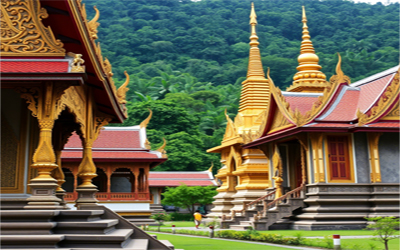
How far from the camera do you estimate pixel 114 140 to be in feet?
98.2

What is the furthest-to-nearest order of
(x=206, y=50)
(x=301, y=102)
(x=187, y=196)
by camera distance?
(x=206, y=50) < (x=187, y=196) < (x=301, y=102)

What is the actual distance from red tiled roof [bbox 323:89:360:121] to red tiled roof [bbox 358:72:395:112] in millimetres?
237

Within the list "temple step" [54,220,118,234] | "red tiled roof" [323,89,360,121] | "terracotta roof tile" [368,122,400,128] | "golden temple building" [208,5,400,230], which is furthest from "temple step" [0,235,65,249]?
"terracotta roof tile" [368,122,400,128]

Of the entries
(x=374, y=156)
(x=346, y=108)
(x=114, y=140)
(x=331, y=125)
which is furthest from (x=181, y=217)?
(x=331, y=125)

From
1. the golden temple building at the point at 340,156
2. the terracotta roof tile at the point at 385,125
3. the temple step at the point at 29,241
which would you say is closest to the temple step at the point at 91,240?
the temple step at the point at 29,241

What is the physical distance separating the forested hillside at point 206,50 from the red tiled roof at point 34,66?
48.9m

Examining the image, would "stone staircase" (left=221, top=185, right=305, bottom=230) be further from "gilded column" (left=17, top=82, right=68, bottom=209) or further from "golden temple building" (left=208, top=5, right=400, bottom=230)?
"gilded column" (left=17, top=82, right=68, bottom=209)

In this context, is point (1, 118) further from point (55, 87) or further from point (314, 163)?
point (314, 163)

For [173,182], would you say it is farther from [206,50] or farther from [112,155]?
[206,50]

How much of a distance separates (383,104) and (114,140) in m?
16.6

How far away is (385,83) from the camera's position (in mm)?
19766

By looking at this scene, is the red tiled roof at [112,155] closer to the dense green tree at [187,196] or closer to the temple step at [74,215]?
the dense green tree at [187,196]

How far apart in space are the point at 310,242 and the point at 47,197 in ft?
23.3

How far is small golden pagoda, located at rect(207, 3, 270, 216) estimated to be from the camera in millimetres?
26359
